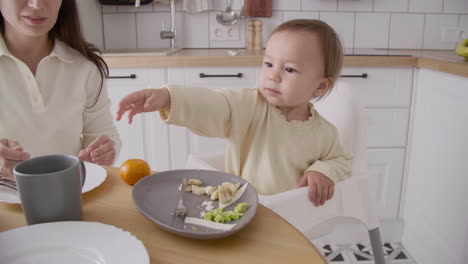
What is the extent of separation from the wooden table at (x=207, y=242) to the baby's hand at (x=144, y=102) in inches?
6.4

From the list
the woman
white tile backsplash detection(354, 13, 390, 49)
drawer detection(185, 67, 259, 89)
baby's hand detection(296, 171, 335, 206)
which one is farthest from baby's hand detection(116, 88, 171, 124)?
white tile backsplash detection(354, 13, 390, 49)

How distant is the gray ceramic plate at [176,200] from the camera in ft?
1.67

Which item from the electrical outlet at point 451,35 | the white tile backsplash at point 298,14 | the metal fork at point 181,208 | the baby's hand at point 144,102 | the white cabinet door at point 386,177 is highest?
the white tile backsplash at point 298,14

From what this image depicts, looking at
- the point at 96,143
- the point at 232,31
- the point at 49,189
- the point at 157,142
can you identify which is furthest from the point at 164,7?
the point at 49,189

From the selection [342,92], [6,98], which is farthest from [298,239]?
[6,98]

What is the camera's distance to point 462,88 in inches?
57.1

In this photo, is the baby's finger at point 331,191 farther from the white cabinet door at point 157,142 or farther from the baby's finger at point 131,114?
the white cabinet door at point 157,142

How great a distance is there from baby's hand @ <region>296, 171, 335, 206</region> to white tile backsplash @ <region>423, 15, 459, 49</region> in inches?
72.7

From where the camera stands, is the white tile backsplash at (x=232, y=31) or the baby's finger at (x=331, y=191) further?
the white tile backsplash at (x=232, y=31)

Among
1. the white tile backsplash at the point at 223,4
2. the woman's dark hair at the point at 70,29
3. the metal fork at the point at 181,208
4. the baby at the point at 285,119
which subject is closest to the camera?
the metal fork at the point at 181,208

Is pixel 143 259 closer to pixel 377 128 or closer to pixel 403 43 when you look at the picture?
pixel 377 128

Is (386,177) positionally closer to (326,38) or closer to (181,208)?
(326,38)

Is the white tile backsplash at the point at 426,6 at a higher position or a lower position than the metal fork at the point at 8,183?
higher

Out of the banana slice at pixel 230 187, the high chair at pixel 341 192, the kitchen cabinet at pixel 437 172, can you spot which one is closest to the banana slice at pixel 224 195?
the banana slice at pixel 230 187
